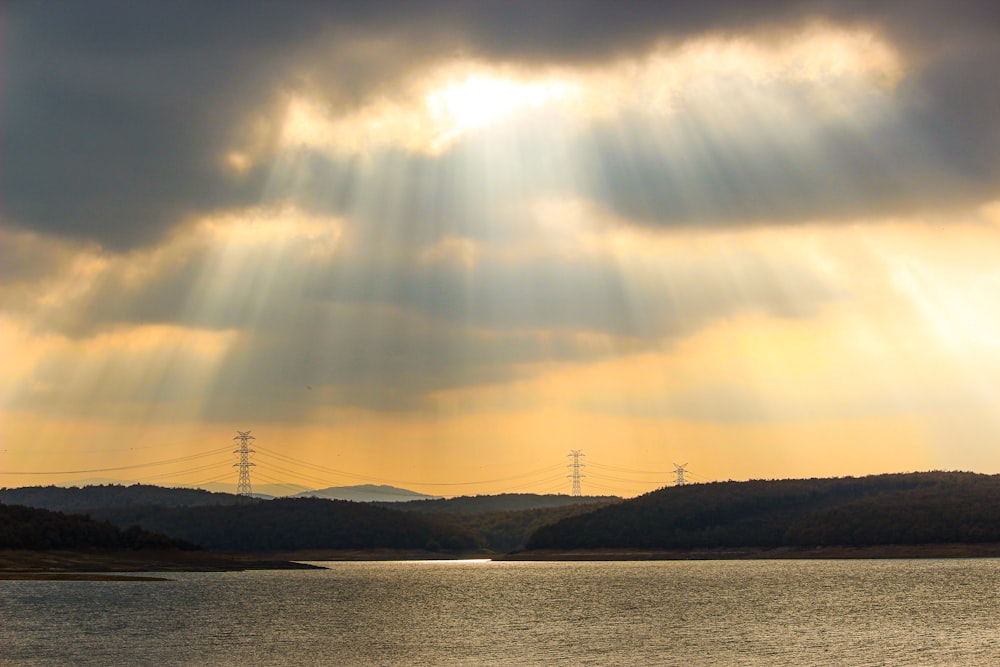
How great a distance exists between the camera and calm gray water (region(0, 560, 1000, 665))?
303 feet

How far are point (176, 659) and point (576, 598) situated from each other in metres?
89.4

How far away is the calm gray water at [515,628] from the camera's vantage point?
303 feet

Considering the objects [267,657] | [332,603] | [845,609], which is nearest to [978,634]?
[845,609]

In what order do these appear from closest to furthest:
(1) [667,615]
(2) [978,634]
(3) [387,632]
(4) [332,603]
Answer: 1. (2) [978,634]
2. (3) [387,632]
3. (1) [667,615]
4. (4) [332,603]

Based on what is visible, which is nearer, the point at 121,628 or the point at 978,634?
the point at 978,634

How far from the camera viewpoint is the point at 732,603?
15562cm

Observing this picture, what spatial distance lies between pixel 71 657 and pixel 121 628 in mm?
27932

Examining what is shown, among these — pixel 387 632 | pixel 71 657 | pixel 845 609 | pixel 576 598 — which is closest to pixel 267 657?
pixel 71 657

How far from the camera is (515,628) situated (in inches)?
4717

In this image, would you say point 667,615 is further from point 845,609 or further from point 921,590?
point 921,590

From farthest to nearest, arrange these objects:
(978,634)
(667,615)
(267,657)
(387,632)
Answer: (667,615) → (387,632) → (978,634) → (267,657)

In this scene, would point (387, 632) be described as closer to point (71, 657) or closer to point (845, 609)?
point (71, 657)

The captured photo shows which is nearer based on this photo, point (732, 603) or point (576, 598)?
point (732, 603)

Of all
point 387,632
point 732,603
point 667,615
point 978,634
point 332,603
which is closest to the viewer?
point 978,634
